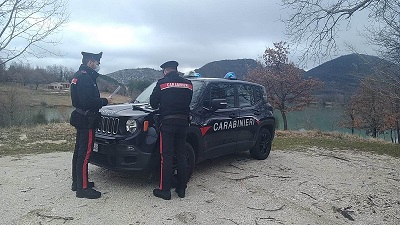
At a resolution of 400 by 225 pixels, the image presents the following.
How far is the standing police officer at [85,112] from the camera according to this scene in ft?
15.7

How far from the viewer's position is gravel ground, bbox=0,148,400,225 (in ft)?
14.1

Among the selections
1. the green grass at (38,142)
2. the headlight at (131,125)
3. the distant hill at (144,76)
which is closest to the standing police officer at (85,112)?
the headlight at (131,125)

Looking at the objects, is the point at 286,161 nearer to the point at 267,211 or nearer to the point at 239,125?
the point at 239,125

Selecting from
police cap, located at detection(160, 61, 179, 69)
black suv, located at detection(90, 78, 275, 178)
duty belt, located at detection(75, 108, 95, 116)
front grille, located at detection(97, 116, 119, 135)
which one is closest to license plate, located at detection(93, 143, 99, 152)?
black suv, located at detection(90, 78, 275, 178)

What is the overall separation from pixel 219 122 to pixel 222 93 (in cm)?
63

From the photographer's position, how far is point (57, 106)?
27.9 metres

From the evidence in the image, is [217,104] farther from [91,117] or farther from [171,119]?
[91,117]

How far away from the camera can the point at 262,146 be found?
25.7ft

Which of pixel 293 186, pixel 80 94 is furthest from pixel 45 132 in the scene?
pixel 293 186

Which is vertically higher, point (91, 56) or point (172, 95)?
point (91, 56)

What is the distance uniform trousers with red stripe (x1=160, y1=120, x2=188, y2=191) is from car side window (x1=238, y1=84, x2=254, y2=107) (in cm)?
228

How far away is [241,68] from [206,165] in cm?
2661

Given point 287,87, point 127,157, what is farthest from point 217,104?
point 287,87

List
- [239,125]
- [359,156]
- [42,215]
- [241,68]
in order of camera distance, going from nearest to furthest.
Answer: [42,215]
[239,125]
[359,156]
[241,68]
